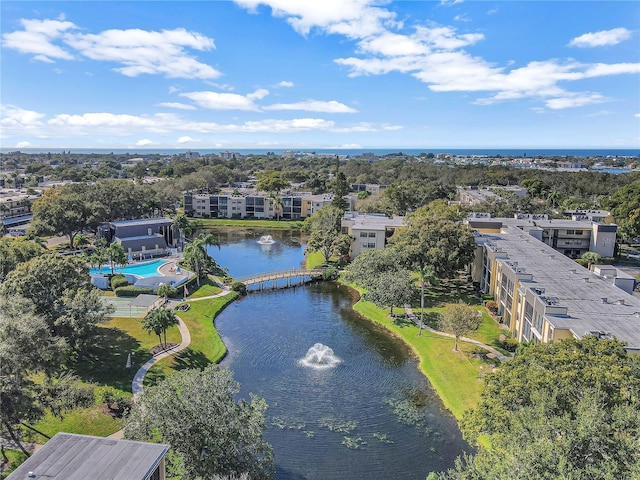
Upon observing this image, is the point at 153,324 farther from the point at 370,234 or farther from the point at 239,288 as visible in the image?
the point at 370,234

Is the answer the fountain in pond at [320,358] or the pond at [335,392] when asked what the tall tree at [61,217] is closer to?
the pond at [335,392]

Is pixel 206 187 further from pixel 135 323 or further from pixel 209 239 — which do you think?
pixel 135 323

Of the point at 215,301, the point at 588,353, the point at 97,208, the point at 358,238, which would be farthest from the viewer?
the point at 97,208

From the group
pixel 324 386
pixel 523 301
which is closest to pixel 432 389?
pixel 324 386

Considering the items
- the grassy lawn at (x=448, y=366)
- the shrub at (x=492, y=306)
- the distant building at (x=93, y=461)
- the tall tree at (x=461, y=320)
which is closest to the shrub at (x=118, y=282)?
the grassy lawn at (x=448, y=366)

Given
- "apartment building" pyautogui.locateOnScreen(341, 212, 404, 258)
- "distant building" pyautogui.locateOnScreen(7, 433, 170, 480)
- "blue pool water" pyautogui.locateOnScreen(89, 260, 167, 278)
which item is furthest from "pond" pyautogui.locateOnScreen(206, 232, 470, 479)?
"apartment building" pyautogui.locateOnScreen(341, 212, 404, 258)

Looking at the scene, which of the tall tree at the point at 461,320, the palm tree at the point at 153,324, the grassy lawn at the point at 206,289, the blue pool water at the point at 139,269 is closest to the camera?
the tall tree at the point at 461,320

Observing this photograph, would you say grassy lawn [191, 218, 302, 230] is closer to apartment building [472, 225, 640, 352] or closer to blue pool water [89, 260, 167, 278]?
blue pool water [89, 260, 167, 278]
